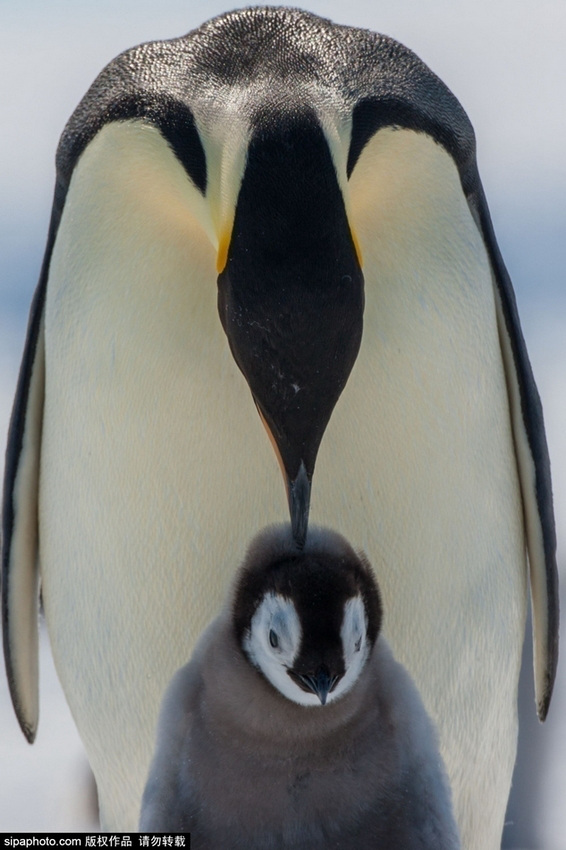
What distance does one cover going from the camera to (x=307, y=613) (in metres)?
1.60

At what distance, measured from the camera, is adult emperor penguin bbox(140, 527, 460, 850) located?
1690 mm

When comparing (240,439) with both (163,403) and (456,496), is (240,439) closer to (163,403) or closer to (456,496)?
(163,403)

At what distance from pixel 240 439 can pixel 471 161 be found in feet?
1.89

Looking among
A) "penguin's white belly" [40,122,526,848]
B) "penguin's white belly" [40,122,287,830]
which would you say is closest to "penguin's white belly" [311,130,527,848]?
"penguin's white belly" [40,122,526,848]

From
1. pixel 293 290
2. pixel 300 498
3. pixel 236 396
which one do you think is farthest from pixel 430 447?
pixel 293 290

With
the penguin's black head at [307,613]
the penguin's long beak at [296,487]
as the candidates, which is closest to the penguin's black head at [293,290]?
the penguin's long beak at [296,487]

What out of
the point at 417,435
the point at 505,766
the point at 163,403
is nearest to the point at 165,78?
the point at 163,403

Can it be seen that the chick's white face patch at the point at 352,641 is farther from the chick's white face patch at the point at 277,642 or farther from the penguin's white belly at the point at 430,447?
the penguin's white belly at the point at 430,447

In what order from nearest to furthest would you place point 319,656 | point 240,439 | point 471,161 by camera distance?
1. point 319,656
2. point 240,439
3. point 471,161

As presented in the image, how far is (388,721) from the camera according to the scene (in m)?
1.76

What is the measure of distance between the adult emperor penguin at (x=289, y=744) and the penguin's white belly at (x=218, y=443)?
0.49 ft

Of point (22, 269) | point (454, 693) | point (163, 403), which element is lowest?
A: point (454, 693)

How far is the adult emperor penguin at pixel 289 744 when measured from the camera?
5.55 feet

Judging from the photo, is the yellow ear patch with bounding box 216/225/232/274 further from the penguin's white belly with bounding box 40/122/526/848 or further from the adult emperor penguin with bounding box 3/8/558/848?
the penguin's white belly with bounding box 40/122/526/848
